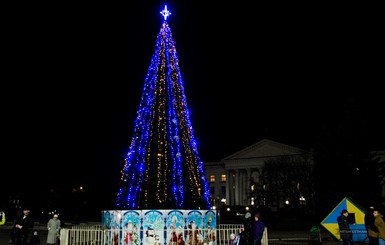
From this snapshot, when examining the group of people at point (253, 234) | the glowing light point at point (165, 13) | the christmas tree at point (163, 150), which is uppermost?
the glowing light point at point (165, 13)

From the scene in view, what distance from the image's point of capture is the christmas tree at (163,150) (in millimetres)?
19016

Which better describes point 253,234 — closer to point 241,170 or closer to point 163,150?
point 163,150

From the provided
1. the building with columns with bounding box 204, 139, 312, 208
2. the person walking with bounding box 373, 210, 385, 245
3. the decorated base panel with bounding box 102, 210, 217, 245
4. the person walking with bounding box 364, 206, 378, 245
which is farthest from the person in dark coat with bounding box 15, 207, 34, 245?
the building with columns with bounding box 204, 139, 312, 208

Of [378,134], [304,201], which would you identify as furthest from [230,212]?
[378,134]

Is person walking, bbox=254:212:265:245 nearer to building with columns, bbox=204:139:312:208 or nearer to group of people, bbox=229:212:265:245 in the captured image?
group of people, bbox=229:212:265:245

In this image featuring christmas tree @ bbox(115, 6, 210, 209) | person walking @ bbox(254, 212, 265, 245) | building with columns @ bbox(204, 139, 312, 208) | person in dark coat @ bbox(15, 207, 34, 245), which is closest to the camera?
person walking @ bbox(254, 212, 265, 245)

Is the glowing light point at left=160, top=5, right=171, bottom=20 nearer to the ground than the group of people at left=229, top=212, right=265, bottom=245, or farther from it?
farther from it

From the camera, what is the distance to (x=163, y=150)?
63.4 feet

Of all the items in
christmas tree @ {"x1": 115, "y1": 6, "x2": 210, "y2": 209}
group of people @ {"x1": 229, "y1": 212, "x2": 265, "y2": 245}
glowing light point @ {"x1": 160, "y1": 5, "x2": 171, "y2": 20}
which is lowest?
group of people @ {"x1": 229, "y1": 212, "x2": 265, "y2": 245}

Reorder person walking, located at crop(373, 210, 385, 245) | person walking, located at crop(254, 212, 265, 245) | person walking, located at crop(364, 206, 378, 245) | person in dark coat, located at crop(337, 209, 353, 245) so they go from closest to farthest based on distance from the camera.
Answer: person walking, located at crop(373, 210, 385, 245) < person walking, located at crop(254, 212, 265, 245) < person walking, located at crop(364, 206, 378, 245) < person in dark coat, located at crop(337, 209, 353, 245)

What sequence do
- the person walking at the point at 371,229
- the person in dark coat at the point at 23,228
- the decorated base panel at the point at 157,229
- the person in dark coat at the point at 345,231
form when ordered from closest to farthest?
the person walking at the point at 371,229, the person in dark coat at the point at 345,231, the decorated base panel at the point at 157,229, the person in dark coat at the point at 23,228

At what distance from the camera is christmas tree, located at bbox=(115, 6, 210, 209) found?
1902 centimetres

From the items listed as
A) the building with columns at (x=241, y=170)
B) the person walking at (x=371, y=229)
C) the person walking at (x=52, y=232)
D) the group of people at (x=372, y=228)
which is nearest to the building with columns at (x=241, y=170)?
the building with columns at (x=241, y=170)

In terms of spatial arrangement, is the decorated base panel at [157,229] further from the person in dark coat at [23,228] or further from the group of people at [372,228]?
the group of people at [372,228]
